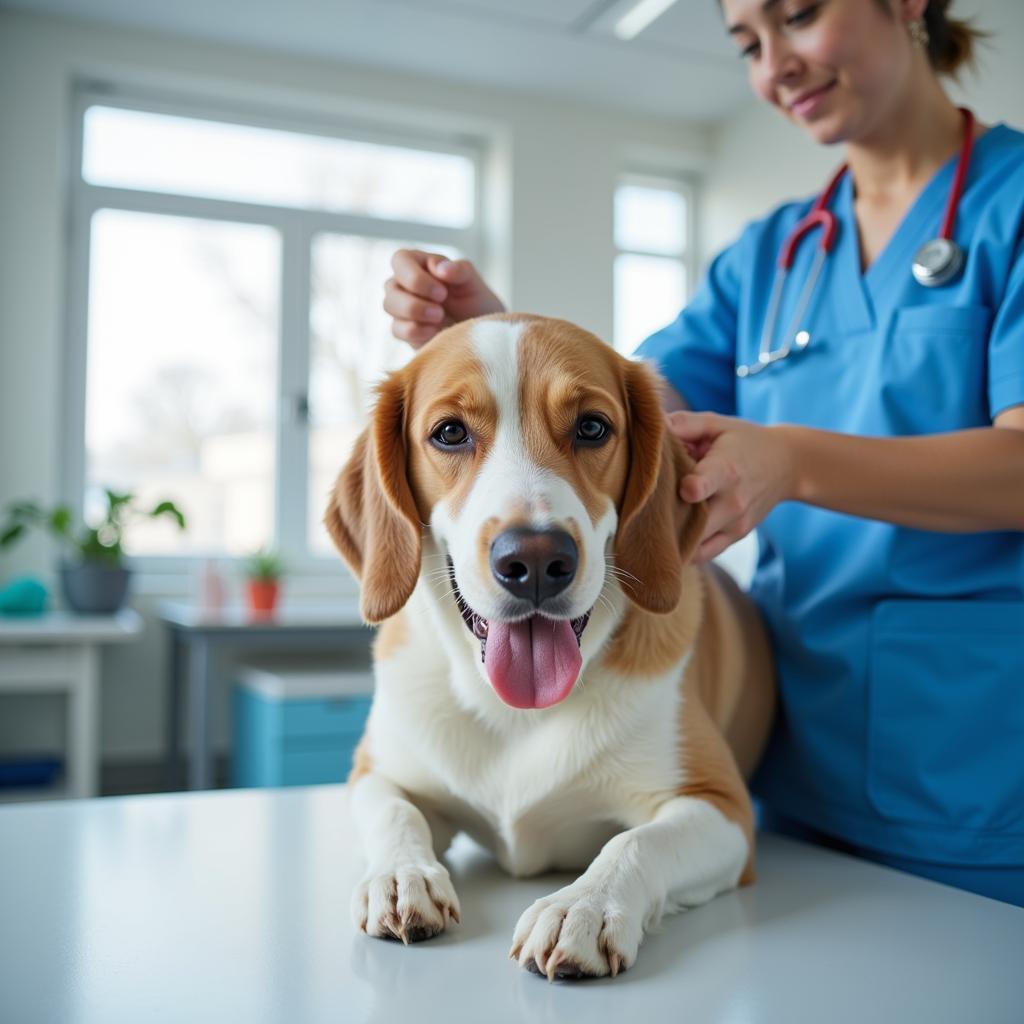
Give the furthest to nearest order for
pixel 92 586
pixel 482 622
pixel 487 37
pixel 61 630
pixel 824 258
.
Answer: pixel 487 37 → pixel 92 586 → pixel 61 630 → pixel 824 258 → pixel 482 622

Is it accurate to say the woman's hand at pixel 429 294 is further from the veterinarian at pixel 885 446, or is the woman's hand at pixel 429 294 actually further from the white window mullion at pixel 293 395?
the white window mullion at pixel 293 395

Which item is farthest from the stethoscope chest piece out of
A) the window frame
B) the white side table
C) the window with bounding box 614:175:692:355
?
the window frame

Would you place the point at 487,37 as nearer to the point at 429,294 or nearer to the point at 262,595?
the point at 262,595

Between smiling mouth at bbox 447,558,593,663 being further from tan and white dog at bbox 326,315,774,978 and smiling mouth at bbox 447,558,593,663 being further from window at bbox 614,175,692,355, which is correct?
window at bbox 614,175,692,355

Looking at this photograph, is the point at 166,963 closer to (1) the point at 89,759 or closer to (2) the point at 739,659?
(2) the point at 739,659

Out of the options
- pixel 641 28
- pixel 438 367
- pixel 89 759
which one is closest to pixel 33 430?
pixel 89 759

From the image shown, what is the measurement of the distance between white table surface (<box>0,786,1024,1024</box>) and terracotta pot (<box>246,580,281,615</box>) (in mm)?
2812

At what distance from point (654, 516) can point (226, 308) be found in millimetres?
3977

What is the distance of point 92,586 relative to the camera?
11.9ft

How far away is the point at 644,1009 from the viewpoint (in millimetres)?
679

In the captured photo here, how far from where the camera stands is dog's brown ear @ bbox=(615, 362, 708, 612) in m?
1.00

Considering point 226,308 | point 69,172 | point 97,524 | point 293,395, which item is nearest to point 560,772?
point 97,524

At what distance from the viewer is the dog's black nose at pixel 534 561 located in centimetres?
84

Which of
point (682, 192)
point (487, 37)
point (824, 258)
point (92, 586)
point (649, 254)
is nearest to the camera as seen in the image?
point (824, 258)
